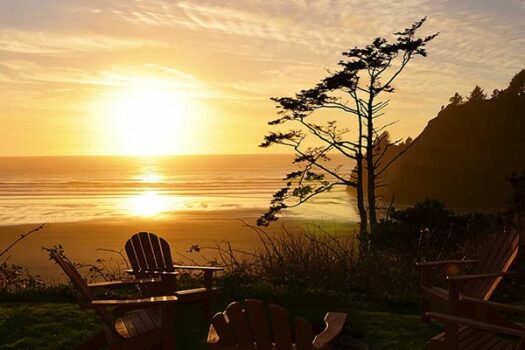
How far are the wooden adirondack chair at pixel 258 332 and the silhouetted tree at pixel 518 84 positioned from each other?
53.0 metres

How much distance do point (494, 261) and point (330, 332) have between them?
3.12 m

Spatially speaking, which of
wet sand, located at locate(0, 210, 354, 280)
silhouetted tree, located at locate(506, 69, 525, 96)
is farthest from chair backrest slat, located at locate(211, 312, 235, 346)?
silhouetted tree, located at locate(506, 69, 525, 96)

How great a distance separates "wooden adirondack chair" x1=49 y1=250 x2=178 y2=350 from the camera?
443cm

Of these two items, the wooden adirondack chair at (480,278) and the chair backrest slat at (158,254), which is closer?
the wooden adirondack chair at (480,278)

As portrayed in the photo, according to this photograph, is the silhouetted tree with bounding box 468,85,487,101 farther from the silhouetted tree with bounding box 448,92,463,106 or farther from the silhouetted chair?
the silhouetted chair

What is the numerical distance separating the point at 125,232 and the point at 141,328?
64.3 feet

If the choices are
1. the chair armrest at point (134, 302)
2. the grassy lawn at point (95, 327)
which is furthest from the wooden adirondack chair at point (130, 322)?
the grassy lawn at point (95, 327)

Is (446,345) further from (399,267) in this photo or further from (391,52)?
(391,52)

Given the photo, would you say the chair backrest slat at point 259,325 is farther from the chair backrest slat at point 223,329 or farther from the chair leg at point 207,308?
the chair leg at point 207,308

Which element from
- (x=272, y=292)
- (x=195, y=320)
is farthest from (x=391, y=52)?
(x=195, y=320)

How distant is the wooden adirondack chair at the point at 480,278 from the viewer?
5.46 m

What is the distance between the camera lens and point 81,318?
6859 mm

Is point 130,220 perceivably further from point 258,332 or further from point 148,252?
point 258,332

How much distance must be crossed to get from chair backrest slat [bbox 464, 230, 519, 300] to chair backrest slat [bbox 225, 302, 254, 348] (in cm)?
298
